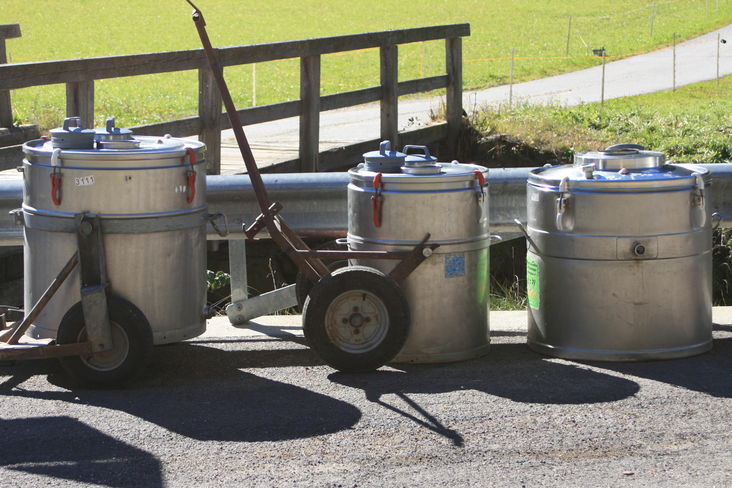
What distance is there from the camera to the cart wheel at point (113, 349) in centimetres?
548

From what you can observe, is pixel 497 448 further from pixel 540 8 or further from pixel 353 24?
pixel 540 8

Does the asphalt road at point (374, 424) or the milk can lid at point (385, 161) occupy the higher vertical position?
the milk can lid at point (385, 161)

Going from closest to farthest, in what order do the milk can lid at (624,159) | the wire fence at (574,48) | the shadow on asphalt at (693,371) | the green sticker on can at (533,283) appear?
the shadow on asphalt at (693,371)
the milk can lid at (624,159)
the green sticker on can at (533,283)
the wire fence at (574,48)

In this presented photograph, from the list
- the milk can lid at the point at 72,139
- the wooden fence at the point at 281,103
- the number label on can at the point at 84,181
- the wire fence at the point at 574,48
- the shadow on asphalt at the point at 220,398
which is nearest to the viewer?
the shadow on asphalt at the point at 220,398

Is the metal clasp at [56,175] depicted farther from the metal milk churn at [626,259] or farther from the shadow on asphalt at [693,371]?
the shadow on asphalt at [693,371]

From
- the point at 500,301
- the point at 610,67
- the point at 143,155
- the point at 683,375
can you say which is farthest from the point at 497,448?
the point at 610,67

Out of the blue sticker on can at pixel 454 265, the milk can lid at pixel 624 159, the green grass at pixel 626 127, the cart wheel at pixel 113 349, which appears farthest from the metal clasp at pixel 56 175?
Result: the green grass at pixel 626 127

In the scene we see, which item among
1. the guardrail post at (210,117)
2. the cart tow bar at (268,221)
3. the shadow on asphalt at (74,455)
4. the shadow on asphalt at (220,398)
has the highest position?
the guardrail post at (210,117)

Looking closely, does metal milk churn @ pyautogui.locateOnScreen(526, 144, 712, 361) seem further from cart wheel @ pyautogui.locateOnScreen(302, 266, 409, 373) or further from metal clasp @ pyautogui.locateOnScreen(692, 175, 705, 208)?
cart wheel @ pyautogui.locateOnScreen(302, 266, 409, 373)

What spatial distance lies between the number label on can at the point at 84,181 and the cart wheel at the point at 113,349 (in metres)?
0.55

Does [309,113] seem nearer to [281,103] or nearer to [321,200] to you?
[281,103]

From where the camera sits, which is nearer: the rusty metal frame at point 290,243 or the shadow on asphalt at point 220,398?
the shadow on asphalt at point 220,398

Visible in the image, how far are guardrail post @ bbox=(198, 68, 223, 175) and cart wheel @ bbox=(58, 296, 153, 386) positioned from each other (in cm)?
462

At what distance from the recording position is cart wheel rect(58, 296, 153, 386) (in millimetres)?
5477
